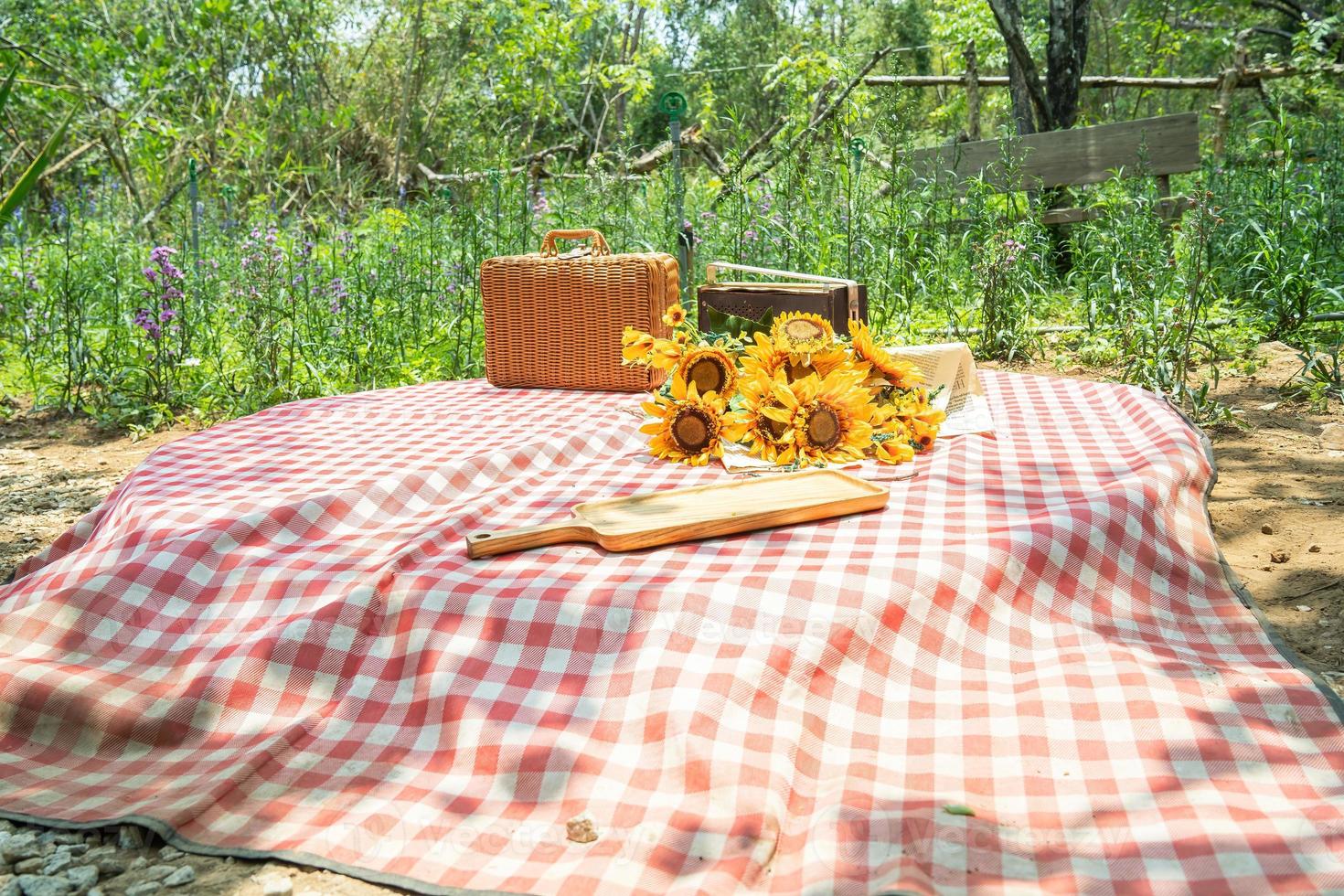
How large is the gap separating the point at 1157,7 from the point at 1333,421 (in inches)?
510

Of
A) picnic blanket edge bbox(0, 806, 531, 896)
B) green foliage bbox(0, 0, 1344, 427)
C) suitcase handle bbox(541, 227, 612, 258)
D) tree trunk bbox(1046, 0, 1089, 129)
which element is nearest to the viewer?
picnic blanket edge bbox(0, 806, 531, 896)

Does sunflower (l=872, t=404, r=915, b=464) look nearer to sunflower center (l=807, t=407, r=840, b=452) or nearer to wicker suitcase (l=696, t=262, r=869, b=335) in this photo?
sunflower center (l=807, t=407, r=840, b=452)

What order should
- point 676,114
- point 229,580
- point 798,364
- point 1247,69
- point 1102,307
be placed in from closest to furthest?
point 229,580, point 798,364, point 676,114, point 1102,307, point 1247,69

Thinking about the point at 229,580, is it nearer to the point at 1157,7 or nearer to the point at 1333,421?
the point at 1333,421

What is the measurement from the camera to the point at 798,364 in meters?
2.17

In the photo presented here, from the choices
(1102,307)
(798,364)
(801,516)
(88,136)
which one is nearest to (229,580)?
(801,516)

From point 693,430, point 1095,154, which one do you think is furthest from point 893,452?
point 1095,154

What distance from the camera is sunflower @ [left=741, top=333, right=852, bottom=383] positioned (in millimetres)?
2133

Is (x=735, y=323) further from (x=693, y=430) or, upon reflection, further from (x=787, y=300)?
(x=693, y=430)

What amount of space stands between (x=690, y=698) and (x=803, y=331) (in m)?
1.10

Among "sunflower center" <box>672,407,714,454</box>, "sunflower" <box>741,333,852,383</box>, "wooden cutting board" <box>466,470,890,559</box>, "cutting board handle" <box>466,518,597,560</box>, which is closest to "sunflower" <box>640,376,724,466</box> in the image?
"sunflower center" <box>672,407,714,454</box>

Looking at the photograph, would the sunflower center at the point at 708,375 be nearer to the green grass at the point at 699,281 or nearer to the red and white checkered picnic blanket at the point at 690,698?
the red and white checkered picnic blanket at the point at 690,698

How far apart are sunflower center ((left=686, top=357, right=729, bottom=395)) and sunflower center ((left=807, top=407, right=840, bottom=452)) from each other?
208 mm

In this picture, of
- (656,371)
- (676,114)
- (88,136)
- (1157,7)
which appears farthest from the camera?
(1157,7)
